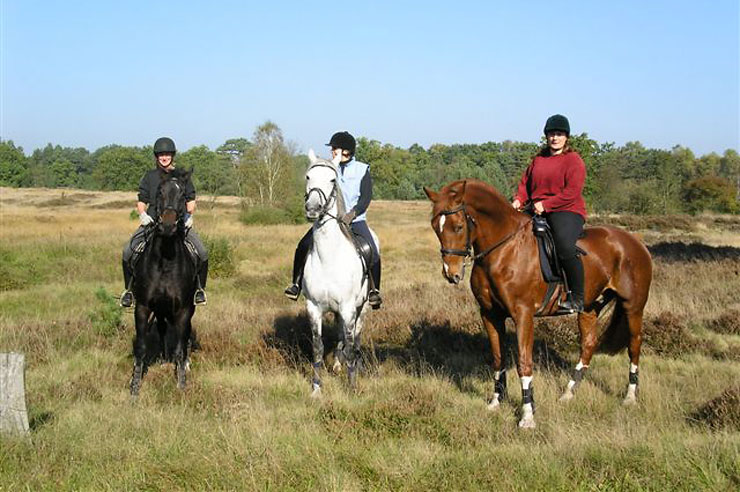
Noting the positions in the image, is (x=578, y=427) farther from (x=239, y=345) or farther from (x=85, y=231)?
(x=85, y=231)

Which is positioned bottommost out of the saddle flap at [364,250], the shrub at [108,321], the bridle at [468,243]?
the shrub at [108,321]

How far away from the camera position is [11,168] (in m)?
117

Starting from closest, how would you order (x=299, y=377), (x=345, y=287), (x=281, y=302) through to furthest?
(x=345, y=287), (x=299, y=377), (x=281, y=302)

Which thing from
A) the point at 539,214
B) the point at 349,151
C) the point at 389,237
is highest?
the point at 349,151

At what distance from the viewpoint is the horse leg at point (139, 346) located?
25.4ft

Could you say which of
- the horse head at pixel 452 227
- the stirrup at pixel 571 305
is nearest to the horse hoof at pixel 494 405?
the stirrup at pixel 571 305

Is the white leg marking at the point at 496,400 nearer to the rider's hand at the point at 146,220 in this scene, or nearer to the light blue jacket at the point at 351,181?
the light blue jacket at the point at 351,181

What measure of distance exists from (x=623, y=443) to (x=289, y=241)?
2704 cm

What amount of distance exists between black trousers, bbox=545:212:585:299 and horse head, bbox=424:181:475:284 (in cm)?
117

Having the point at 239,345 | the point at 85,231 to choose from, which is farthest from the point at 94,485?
the point at 85,231

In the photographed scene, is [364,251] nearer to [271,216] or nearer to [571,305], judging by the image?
[571,305]

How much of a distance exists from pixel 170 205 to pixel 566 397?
517 centimetres

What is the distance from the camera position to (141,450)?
5484 mm

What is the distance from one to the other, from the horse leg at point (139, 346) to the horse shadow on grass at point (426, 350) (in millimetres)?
2088
